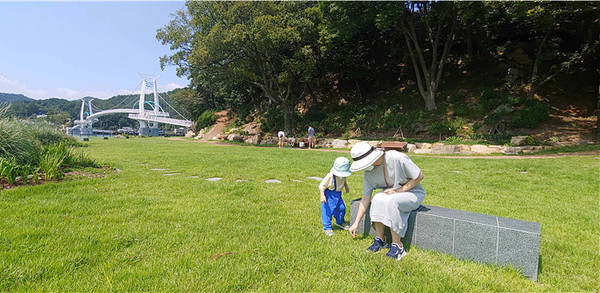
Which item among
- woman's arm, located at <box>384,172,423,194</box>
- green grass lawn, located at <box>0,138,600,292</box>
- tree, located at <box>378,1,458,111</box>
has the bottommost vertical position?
green grass lawn, located at <box>0,138,600,292</box>

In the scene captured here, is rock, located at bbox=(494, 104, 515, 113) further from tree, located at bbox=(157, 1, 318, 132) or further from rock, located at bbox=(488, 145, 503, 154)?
tree, located at bbox=(157, 1, 318, 132)

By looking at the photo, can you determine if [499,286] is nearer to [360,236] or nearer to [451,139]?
[360,236]

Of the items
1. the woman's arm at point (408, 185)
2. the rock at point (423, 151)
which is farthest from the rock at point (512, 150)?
the woman's arm at point (408, 185)

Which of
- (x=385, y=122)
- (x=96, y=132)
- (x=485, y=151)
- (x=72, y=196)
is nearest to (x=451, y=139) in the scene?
(x=485, y=151)

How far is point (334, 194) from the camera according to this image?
3316 mm

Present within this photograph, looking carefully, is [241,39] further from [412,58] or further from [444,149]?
[444,149]

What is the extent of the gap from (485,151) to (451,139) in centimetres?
204

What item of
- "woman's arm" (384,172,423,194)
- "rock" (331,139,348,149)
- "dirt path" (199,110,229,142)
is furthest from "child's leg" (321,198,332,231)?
"dirt path" (199,110,229,142)

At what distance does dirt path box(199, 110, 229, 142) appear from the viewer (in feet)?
102

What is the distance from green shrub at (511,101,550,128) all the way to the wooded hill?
1.9 inches

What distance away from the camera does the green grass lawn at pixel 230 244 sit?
2.07m

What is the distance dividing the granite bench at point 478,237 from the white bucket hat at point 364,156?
68 centimetres

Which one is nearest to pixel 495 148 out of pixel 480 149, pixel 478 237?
pixel 480 149

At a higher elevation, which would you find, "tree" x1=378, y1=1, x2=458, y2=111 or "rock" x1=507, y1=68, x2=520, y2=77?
"tree" x1=378, y1=1, x2=458, y2=111
